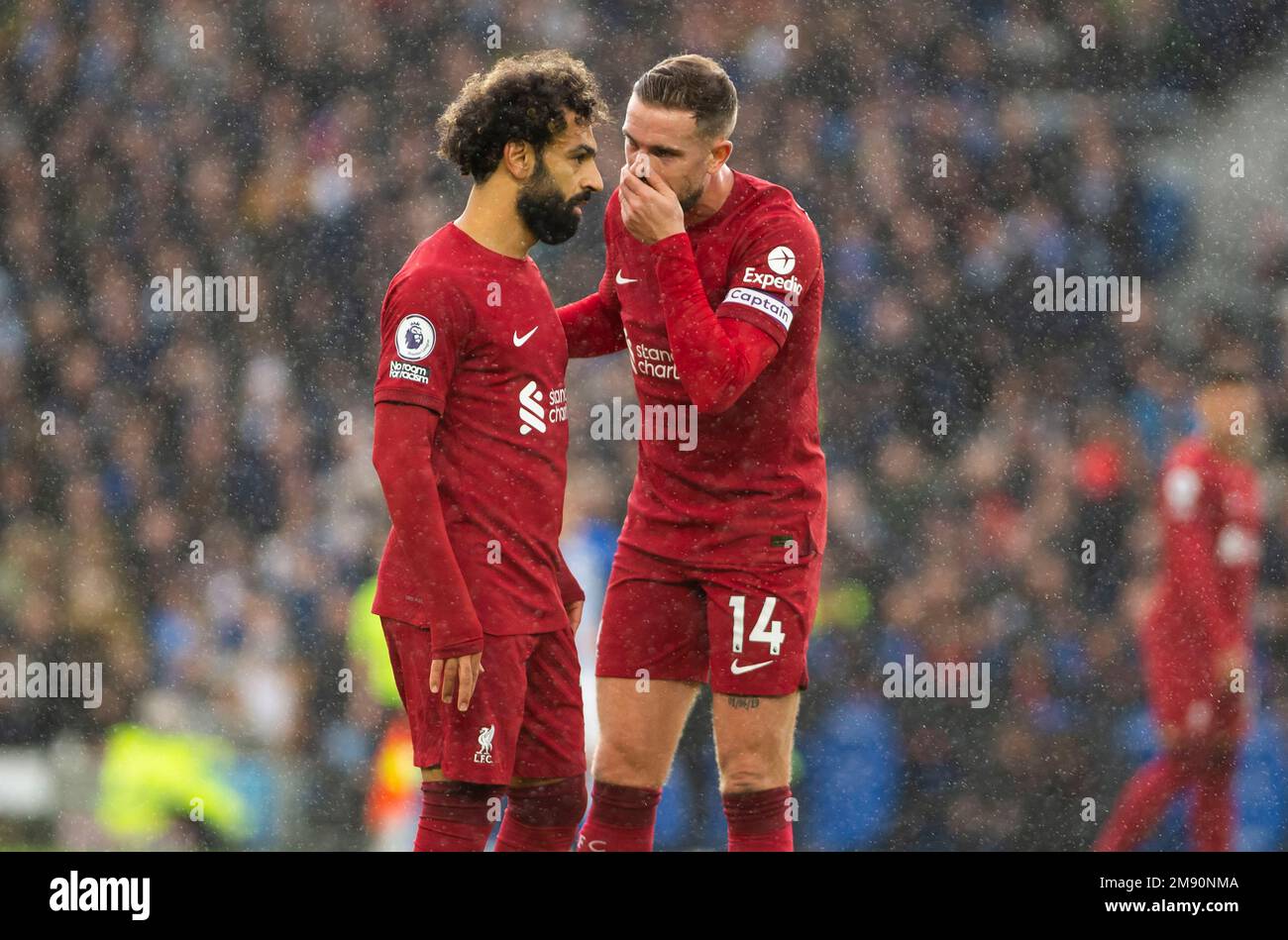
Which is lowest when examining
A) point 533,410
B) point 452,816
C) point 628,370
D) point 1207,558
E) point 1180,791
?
point 1180,791

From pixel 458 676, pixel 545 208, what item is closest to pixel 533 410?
pixel 545 208

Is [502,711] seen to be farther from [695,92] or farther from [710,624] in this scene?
[695,92]

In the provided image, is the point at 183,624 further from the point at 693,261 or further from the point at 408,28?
the point at 693,261

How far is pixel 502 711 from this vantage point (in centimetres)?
365

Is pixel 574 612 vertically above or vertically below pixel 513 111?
below

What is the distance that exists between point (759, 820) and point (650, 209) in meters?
1.40

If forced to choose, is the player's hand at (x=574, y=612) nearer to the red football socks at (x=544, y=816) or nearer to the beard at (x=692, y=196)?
the red football socks at (x=544, y=816)

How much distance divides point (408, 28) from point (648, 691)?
143 inches

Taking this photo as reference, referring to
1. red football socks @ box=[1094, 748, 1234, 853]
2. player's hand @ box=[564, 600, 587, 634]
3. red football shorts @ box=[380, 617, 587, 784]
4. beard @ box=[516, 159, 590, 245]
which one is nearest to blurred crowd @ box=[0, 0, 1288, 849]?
red football socks @ box=[1094, 748, 1234, 853]

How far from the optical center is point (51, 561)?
20.8ft

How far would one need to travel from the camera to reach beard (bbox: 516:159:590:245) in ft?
12.3

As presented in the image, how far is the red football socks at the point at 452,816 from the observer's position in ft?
12.0

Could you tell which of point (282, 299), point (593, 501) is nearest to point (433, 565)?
point (593, 501)

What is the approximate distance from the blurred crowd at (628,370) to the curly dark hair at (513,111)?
8.04ft
